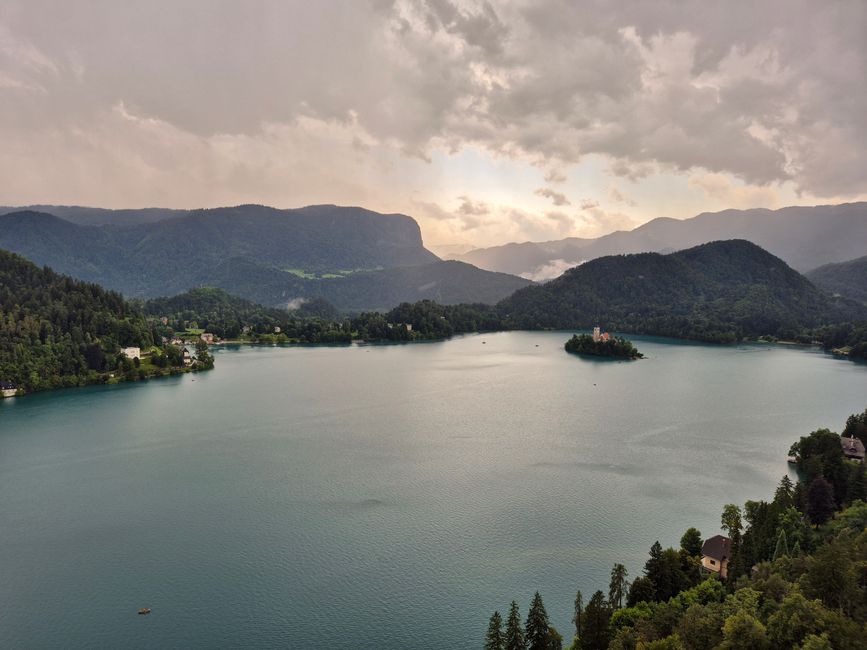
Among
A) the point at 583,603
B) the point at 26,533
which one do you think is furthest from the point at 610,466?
the point at 26,533

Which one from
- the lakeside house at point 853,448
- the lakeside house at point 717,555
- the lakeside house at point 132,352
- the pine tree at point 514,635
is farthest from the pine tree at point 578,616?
the lakeside house at point 132,352

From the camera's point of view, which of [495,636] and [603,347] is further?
[603,347]

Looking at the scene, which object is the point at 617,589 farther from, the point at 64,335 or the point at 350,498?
the point at 64,335

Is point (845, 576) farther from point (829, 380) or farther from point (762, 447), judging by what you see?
point (829, 380)

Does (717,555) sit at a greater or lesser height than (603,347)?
lesser

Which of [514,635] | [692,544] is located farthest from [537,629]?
[692,544]

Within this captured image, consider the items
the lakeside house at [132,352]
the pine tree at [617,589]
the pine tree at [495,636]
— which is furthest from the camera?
the lakeside house at [132,352]

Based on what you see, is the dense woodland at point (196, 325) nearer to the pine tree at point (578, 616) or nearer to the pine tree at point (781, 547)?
the pine tree at point (578, 616)

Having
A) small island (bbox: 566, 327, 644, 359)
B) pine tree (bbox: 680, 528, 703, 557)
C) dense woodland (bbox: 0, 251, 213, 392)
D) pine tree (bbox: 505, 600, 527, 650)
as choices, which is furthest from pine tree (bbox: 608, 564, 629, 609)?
small island (bbox: 566, 327, 644, 359)
